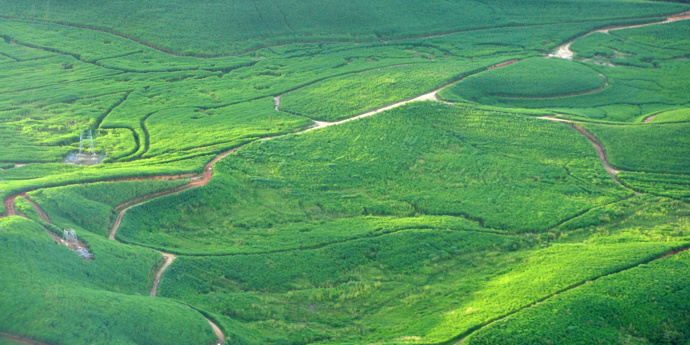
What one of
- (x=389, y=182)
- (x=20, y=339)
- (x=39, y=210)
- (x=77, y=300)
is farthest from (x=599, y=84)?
(x=20, y=339)

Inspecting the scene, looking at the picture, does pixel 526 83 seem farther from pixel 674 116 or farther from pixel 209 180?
pixel 209 180

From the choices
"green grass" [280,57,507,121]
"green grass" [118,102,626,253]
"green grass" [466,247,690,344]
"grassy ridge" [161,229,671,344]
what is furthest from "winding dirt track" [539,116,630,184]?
"green grass" [466,247,690,344]

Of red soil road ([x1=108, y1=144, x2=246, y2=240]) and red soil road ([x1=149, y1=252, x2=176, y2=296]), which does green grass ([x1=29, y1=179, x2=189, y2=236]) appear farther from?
red soil road ([x1=149, y1=252, x2=176, y2=296])

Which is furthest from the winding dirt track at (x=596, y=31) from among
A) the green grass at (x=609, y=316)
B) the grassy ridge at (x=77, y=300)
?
the grassy ridge at (x=77, y=300)

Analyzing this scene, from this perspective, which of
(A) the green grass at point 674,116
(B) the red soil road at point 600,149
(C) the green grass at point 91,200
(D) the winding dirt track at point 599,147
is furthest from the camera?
Answer: (A) the green grass at point 674,116

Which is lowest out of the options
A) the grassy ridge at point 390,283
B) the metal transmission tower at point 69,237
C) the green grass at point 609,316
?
the green grass at point 609,316

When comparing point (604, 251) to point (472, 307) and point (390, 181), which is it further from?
point (390, 181)

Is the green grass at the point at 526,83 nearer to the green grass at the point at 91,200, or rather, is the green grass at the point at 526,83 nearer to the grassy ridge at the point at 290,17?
the grassy ridge at the point at 290,17
